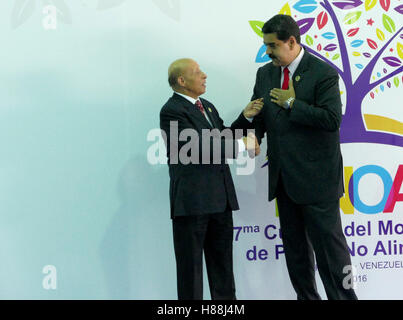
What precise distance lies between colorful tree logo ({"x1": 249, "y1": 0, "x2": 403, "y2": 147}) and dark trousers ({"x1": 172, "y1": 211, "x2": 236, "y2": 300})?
1192mm

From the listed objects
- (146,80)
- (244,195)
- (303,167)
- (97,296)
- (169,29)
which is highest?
(169,29)

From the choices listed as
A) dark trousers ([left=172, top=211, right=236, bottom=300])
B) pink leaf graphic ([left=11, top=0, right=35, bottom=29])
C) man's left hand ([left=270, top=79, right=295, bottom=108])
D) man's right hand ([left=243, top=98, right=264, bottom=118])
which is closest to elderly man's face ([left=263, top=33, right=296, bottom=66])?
man's left hand ([left=270, top=79, right=295, bottom=108])

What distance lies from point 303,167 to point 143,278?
140 centimetres

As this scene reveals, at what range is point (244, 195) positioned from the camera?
3.29 m

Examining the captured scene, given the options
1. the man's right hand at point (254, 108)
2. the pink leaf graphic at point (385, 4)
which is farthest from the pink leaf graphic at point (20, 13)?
the pink leaf graphic at point (385, 4)

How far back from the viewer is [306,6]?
325 centimetres

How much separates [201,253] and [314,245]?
62 centimetres

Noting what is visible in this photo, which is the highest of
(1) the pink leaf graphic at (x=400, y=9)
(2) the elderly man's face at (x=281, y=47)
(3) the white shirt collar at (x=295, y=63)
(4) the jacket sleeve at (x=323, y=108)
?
(1) the pink leaf graphic at (x=400, y=9)

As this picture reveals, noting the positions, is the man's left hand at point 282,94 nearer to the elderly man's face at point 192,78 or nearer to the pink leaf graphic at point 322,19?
the elderly man's face at point 192,78

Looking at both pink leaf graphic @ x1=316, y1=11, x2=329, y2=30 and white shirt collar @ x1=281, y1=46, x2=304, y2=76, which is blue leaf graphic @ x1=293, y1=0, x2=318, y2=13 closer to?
pink leaf graphic @ x1=316, y1=11, x2=329, y2=30

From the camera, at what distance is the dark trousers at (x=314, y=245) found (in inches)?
101

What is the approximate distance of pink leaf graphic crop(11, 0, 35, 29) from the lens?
122 inches

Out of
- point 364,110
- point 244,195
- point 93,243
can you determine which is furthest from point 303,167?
point 93,243

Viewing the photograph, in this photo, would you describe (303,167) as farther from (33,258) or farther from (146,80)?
(33,258)
